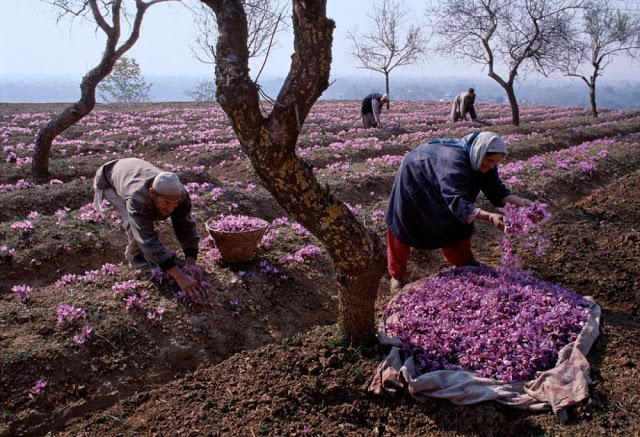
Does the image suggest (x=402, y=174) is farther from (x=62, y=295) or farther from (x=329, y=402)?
(x=62, y=295)

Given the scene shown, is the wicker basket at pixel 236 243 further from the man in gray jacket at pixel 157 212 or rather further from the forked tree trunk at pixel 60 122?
the forked tree trunk at pixel 60 122

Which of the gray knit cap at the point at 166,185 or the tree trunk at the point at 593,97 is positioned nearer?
the gray knit cap at the point at 166,185

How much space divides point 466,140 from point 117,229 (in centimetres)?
576

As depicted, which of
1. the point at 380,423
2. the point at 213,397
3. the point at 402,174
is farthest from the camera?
the point at 402,174

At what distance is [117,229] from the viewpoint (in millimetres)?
7512

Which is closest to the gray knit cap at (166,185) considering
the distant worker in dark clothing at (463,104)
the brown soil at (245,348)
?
the brown soil at (245,348)

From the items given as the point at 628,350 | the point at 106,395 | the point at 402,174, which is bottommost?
the point at 106,395

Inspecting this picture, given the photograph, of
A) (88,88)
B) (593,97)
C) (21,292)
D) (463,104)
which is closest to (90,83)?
(88,88)

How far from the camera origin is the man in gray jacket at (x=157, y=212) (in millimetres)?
4652

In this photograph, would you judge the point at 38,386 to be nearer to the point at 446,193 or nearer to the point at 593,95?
the point at 446,193

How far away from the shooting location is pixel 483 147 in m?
4.57

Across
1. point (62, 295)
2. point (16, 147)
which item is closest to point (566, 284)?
point (62, 295)

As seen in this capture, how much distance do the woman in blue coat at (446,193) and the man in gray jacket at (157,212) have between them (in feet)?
8.10

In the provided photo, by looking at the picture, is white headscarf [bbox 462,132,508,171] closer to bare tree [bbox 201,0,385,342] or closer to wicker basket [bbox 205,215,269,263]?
bare tree [bbox 201,0,385,342]
